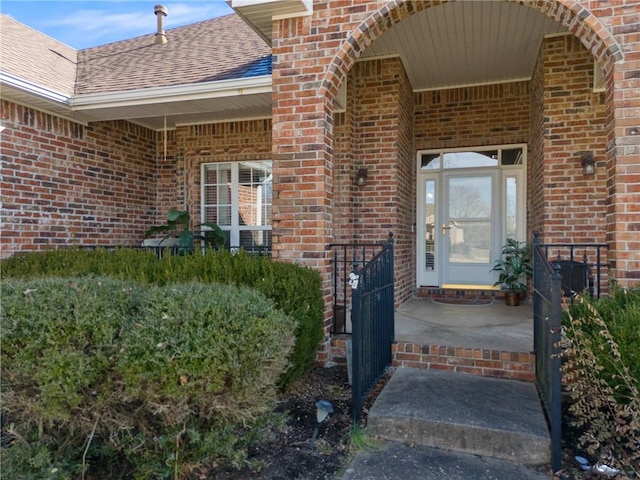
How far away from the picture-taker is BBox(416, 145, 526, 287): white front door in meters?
6.78

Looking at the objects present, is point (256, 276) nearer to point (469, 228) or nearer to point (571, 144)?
point (571, 144)

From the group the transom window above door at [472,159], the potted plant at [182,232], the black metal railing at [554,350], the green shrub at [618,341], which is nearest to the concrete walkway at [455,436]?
the black metal railing at [554,350]

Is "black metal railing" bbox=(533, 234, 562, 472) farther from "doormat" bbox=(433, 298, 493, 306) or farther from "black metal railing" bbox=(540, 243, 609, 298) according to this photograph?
"doormat" bbox=(433, 298, 493, 306)

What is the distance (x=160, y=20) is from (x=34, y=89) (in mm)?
4002

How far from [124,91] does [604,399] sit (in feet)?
20.1

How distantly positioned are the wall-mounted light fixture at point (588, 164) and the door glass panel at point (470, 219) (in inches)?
68.3

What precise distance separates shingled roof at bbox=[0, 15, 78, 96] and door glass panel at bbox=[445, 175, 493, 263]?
19.3 feet

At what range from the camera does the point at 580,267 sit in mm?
4574

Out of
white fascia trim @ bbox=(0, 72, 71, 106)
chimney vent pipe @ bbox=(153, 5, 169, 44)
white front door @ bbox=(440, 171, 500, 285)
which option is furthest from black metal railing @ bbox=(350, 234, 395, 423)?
chimney vent pipe @ bbox=(153, 5, 169, 44)

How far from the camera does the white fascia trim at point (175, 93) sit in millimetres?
5414

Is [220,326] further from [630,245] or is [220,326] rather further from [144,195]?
[144,195]

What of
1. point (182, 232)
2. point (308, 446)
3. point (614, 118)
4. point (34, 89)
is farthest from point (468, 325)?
point (34, 89)

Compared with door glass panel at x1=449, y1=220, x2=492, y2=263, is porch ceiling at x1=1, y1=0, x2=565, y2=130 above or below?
above

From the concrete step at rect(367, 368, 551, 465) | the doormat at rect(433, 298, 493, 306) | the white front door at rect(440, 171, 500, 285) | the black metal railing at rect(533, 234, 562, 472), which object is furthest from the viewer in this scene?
the white front door at rect(440, 171, 500, 285)
